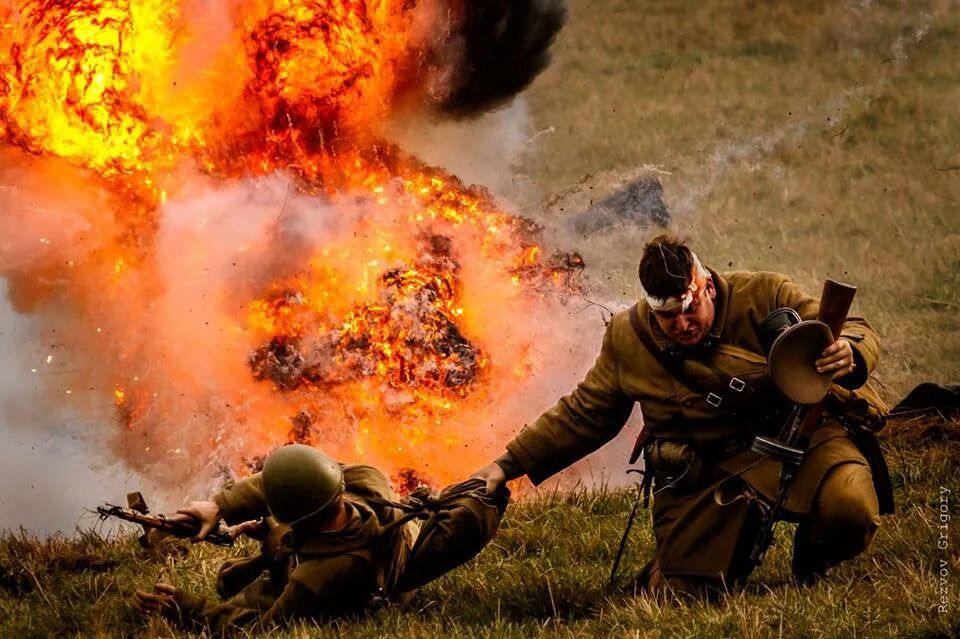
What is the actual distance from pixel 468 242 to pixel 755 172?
20.9 ft

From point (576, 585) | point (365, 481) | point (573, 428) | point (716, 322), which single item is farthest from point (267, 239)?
point (716, 322)

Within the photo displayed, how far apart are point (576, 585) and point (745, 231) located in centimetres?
1031

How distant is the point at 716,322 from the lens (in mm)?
5730

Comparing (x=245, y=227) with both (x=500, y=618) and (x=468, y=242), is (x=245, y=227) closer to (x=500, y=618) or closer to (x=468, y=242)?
(x=468, y=242)

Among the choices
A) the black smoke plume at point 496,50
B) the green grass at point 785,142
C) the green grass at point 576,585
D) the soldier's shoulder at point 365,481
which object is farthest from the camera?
the green grass at point 785,142

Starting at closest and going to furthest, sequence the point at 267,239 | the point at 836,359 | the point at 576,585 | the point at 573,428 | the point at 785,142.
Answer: the point at 836,359 → the point at 573,428 → the point at 576,585 → the point at 267,239 → the point at 785,142

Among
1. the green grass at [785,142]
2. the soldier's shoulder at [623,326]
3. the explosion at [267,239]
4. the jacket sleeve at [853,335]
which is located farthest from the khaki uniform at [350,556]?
the green grass at [785,142]

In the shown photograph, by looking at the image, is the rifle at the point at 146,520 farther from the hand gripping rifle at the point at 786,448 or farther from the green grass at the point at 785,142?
the green grass at the point at 785,142

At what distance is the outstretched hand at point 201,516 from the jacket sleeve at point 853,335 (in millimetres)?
2790

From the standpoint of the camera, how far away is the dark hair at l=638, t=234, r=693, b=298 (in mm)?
5504

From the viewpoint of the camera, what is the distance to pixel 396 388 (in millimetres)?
11406

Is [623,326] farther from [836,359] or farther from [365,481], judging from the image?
[365,481]

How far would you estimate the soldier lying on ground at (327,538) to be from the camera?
5621 mm

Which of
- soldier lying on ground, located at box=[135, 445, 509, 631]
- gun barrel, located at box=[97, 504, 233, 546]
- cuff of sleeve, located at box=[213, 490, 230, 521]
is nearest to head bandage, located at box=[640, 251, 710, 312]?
soldier lying on ground, located at box=[135, 445, 509, 631]
